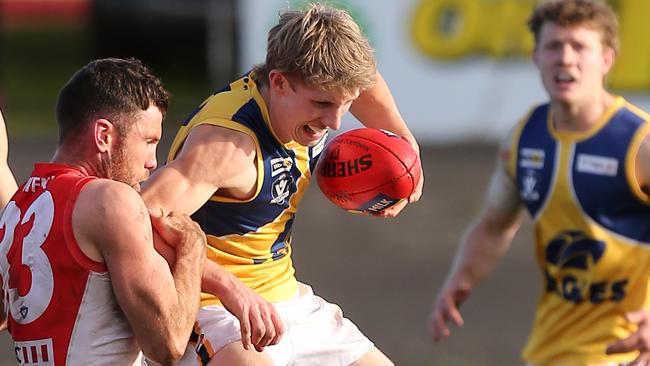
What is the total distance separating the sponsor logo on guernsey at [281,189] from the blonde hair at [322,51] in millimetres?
415

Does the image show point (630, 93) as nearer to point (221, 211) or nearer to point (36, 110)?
point (36, 110)

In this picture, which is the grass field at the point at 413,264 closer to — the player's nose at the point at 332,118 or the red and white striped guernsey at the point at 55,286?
the player's nose at the point at 332,118

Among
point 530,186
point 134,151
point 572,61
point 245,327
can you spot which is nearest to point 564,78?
point 572,61

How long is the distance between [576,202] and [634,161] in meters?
0.35

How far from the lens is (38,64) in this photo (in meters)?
28.0

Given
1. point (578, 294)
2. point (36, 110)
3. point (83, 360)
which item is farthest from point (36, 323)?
point (36, 110)

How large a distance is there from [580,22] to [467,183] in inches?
361

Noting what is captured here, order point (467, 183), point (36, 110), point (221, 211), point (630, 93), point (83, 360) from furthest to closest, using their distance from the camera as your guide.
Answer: point (36, 110), point (630, 93), point (467, 183), point (221, 211), point (83, 360)

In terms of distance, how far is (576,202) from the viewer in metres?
6.40

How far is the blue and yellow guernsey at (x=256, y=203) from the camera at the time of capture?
482 cm

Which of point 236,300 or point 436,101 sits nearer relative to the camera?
point 236,300

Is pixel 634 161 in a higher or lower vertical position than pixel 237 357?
higher

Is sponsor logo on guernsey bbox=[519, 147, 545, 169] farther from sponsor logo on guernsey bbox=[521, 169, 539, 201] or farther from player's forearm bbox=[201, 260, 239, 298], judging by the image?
player's forearm bbox=[201, 260, 239, 298]

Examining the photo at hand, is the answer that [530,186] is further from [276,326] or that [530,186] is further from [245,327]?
[245,327]
